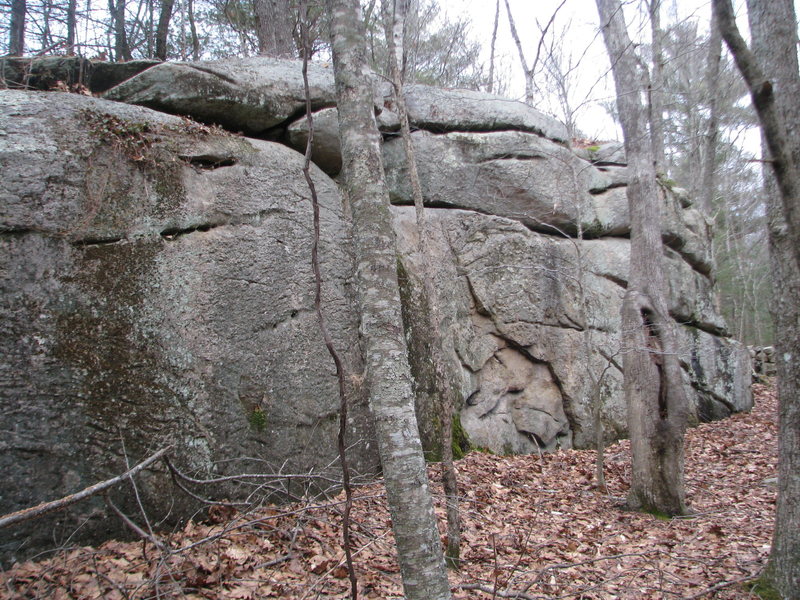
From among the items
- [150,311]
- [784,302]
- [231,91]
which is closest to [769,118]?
[784,302]

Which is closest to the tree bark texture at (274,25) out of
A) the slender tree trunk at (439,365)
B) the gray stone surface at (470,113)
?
the gray stone surface at (470,113)

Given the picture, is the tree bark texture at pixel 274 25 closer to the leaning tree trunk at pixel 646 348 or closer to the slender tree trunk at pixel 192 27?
the slender tree trunk at pixel 192 27

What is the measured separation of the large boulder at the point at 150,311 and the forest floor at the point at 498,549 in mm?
699

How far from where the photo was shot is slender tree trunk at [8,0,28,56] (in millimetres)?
8438

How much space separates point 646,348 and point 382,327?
4.37 meters

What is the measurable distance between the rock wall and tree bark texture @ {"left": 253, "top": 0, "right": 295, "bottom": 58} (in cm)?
233

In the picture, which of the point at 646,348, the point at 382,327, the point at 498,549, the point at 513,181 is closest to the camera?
the point at 382,327

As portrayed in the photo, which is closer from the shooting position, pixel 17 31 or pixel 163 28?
pixel 17 31

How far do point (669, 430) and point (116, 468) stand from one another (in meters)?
5.81

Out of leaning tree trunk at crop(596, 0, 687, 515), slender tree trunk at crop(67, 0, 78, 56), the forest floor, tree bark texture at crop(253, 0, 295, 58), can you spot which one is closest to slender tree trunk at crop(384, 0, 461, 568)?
the forest floor

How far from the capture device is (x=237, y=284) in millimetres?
5859

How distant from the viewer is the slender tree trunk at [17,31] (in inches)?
332

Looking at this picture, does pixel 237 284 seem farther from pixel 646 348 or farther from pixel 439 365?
pixel 646 348

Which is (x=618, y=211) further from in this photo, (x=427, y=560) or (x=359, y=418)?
(x=427, y=560)
